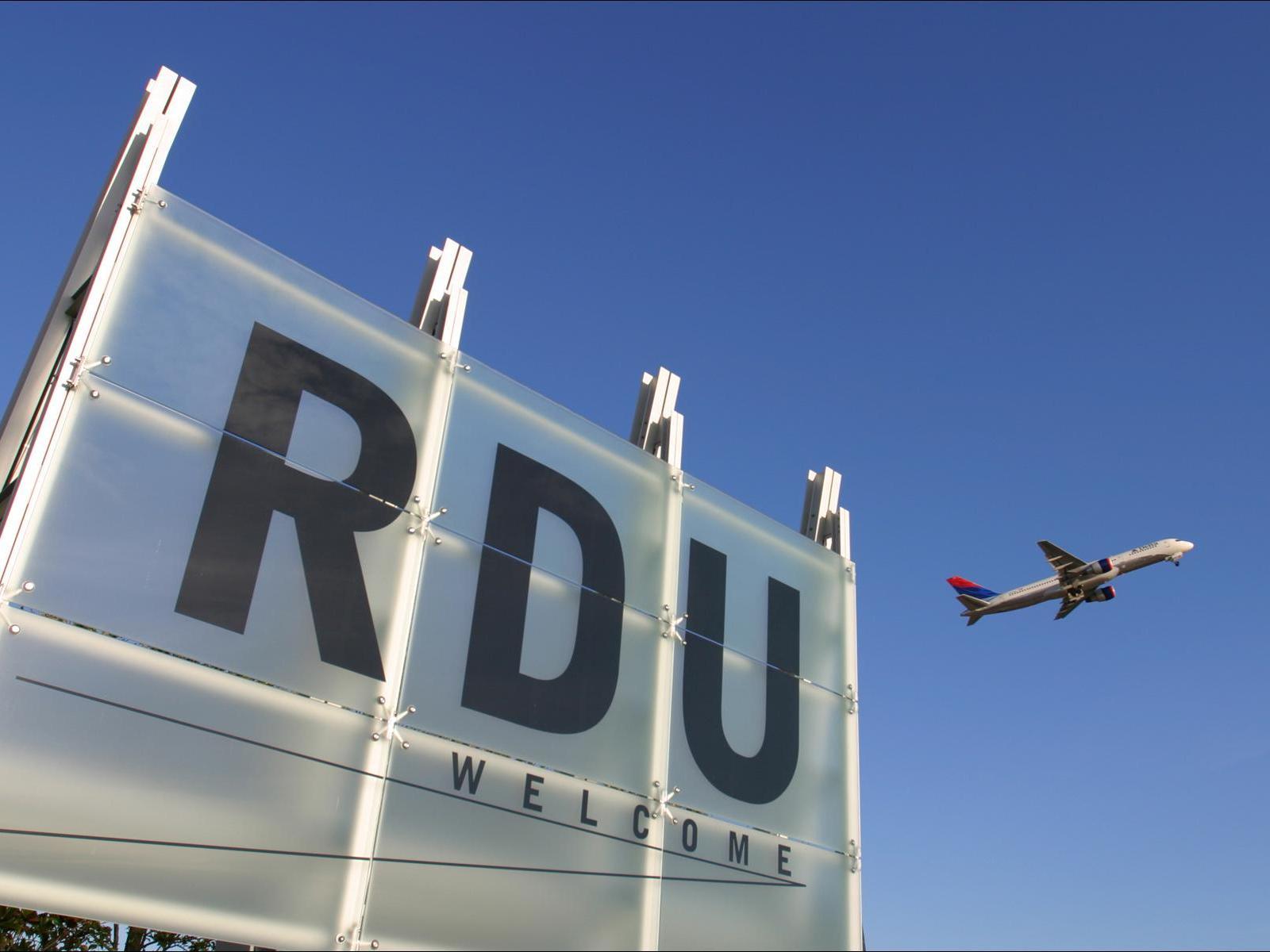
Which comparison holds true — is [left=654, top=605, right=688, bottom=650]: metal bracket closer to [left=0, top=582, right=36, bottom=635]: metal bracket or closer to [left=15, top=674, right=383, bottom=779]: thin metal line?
[left=15, top=674, right=383, bottom=779]: thin metal line

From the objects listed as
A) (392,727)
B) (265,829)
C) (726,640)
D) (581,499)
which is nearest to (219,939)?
(265,829)

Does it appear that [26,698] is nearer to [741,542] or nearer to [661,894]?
[661,894]

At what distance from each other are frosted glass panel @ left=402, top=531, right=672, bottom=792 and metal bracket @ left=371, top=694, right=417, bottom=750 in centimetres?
17

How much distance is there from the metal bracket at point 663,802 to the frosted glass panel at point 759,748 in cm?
18

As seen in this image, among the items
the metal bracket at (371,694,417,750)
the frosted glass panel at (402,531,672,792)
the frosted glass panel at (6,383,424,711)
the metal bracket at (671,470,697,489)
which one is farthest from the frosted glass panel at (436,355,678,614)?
the metal bracket at (371,694,417,750)

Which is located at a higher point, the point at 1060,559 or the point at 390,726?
the point at 1060,559

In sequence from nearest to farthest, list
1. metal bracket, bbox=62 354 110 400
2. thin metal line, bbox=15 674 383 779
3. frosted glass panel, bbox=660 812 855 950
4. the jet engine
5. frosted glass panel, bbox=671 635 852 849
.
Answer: thin metal line, bbox=15 674 383 779 < metal bracket, bbox=62 354 110 400 < frosted glass panel, bbox=660 812 855 950 < frosted glass panel, bbox=671 635 852 849 < the jet engine

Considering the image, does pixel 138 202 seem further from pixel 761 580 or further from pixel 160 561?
pixel 761 580

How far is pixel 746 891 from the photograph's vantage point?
1264 centimetres

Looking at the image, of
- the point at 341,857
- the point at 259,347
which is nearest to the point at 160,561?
the point at 259,347

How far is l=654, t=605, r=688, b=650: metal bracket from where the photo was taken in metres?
12.9

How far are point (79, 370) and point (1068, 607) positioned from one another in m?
44.4

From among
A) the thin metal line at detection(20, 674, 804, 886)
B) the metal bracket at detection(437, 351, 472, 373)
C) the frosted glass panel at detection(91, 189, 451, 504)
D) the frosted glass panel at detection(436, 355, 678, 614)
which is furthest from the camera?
the metal bracket at detection(437, 351, 472, 373)

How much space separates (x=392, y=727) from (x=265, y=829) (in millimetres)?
1419
